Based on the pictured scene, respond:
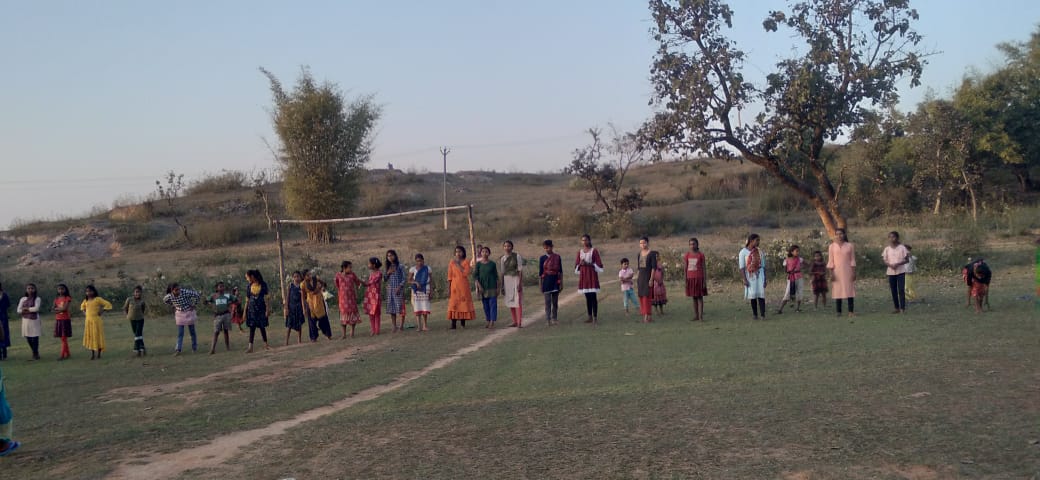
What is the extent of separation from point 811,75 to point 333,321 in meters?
12.0

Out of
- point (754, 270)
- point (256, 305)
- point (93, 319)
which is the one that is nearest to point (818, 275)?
point (754, 270)

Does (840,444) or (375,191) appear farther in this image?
(375,191)

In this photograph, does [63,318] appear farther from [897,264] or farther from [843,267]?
[897,264]

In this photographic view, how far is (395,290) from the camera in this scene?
16859 mm

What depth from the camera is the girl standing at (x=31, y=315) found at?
1584 cm

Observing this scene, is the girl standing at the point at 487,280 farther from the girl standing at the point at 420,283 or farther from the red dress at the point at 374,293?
the red dress at the point at 374,293

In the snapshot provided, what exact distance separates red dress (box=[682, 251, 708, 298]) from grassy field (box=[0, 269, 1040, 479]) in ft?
2.69

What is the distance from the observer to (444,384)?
1058 cm

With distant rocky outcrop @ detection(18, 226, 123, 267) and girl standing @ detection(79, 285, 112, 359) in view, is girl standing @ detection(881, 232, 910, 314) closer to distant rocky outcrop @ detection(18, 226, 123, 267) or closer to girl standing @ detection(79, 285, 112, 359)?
girl standing @ detection(79, 285, 112, 359)

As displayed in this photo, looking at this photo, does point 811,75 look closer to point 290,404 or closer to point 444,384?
point 444,384

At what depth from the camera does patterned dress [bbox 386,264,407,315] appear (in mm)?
16516

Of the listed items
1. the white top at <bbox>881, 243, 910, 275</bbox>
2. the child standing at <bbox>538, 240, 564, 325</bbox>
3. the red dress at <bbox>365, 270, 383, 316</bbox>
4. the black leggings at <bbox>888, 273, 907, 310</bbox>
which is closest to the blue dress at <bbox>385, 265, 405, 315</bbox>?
the red dress at <bbox>365, 270, 383, 316</bbox>

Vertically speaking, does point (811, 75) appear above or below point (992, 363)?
above

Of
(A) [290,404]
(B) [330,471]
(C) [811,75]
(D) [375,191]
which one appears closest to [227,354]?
(A) [290,404]
